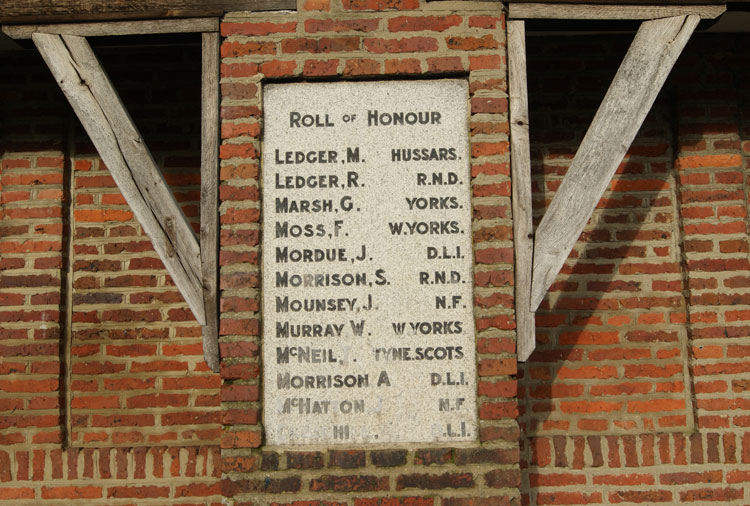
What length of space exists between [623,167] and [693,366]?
110 cm

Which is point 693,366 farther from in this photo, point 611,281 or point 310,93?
point 310,93

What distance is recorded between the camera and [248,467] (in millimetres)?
2648

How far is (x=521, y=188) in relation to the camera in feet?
9.12

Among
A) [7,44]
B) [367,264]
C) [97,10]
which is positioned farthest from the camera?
[7,44]

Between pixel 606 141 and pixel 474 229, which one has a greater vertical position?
pixel 606 141

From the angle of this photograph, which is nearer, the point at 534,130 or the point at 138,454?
the point at 138,454

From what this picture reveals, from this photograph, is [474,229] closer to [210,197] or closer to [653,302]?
[210,197]

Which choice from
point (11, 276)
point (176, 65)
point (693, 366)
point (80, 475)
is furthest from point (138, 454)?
point (693, 366)

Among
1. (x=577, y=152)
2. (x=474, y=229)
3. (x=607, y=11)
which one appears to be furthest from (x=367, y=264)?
(x=607, y=11)

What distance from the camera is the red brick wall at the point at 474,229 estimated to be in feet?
8.66

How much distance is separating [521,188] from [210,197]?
4.39ft

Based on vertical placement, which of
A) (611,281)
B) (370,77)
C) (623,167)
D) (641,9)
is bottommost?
(611,281)

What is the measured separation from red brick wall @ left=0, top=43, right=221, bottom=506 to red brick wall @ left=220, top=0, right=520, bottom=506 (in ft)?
2.50

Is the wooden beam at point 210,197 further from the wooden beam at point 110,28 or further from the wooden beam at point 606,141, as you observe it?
the wooden beam at point 606,141
